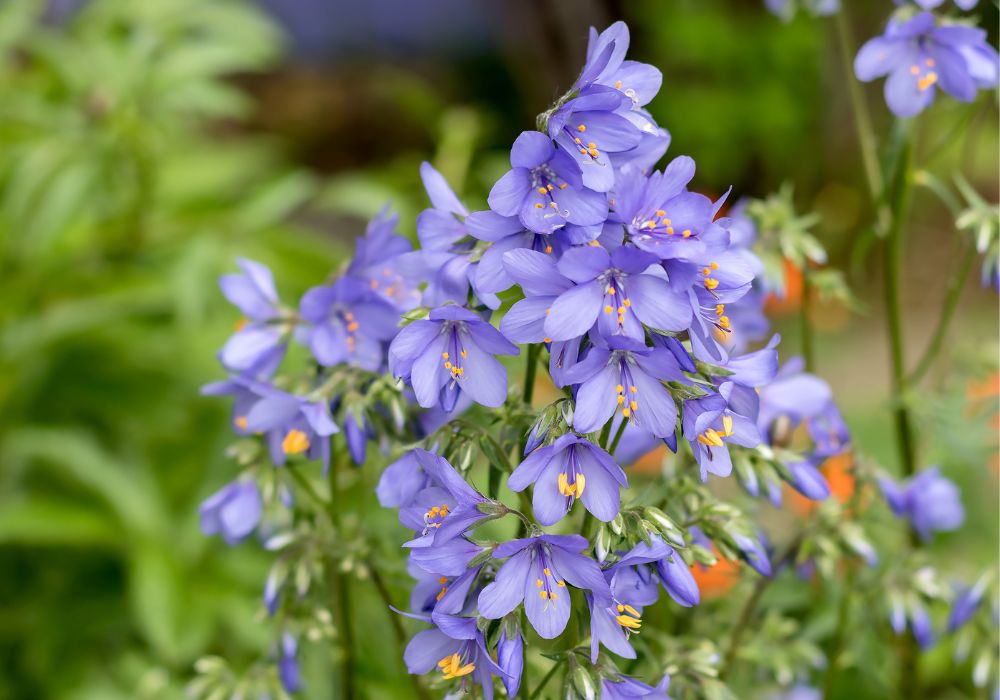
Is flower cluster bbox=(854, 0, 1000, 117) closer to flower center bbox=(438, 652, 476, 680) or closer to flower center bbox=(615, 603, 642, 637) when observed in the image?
flower center bbox=(615, 603, 642, 637)

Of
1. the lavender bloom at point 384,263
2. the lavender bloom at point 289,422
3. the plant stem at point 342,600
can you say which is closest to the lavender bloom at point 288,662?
the plant stem at point 342,600

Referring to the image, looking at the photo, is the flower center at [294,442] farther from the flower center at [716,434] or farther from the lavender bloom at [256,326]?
the flower center at [716,434]

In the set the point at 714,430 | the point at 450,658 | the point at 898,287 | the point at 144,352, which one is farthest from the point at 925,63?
the point at 144,352

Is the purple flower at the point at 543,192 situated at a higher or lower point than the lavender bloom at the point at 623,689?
higher

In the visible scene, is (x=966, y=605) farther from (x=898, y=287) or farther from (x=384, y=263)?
(x=384, y=263)

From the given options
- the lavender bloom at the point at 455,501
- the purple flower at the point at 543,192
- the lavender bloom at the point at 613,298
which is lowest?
the lavender bloom at the point at 455,501

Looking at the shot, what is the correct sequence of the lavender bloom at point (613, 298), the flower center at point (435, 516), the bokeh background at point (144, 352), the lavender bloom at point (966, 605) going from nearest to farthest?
the lavender bloom at point (613, 298) < the flower center at point (435, 516) < the lavender bloom at point (966, 605) < the bokeh background at point (144, 352)

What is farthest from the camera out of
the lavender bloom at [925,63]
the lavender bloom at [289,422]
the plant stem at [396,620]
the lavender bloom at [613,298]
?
the lavender bloom at [925,63]
